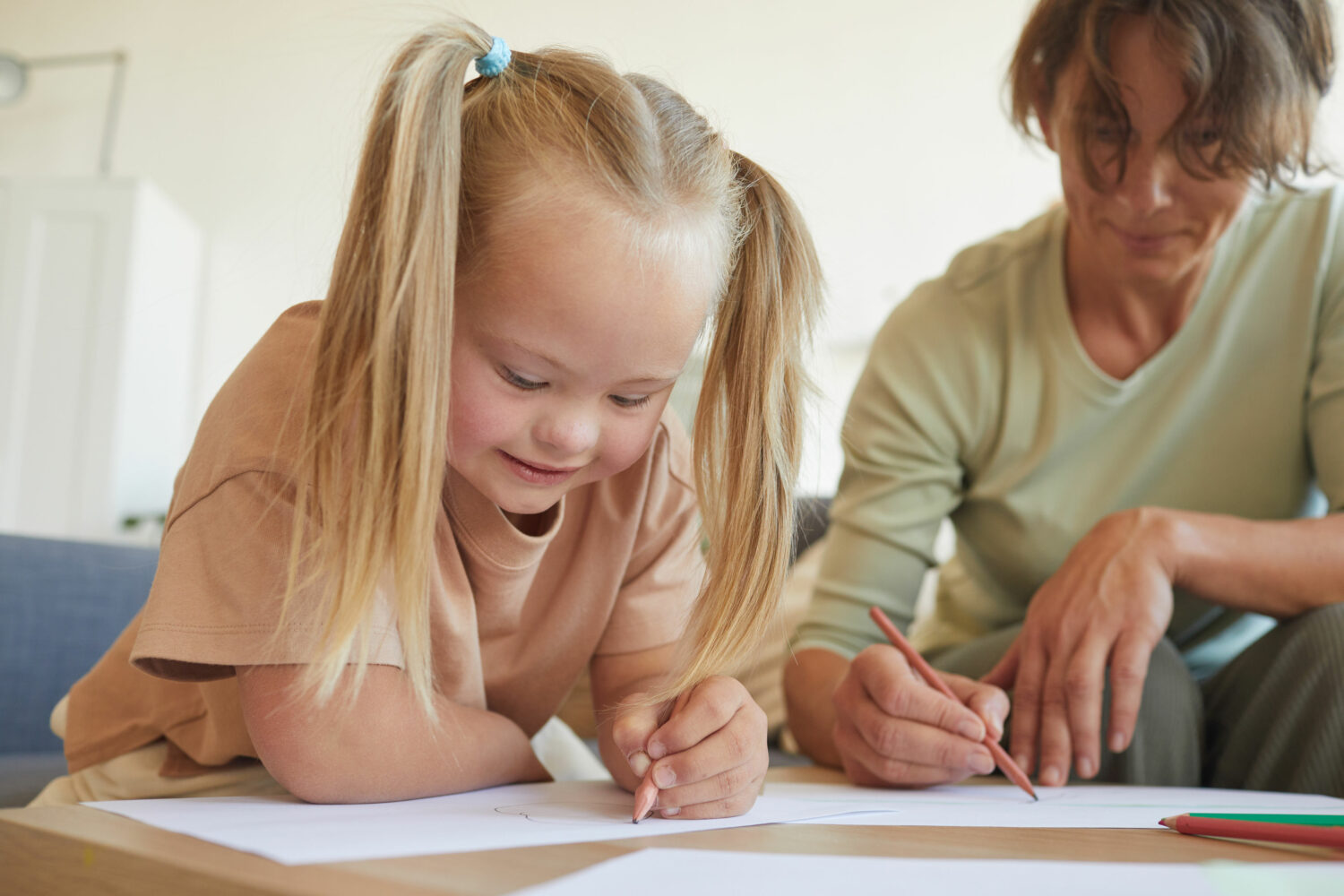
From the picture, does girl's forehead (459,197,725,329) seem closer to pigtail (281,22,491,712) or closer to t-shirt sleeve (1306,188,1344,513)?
pigtail (281,22,491,712)

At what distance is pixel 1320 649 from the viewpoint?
766 mm

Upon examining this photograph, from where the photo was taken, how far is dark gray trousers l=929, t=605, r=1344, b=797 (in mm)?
758

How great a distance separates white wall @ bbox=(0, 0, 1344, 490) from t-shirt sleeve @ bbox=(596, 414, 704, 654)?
192 centimetres

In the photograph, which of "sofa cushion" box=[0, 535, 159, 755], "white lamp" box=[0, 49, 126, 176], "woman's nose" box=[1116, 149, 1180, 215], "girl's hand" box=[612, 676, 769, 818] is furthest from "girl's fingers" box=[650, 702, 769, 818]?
"white lamp" box=[0, 49, 126, 176]

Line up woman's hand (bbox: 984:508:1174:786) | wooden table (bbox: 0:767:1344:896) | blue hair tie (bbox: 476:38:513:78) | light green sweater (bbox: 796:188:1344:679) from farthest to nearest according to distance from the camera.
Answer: light green sweater (bbox: 796:188:1344:679), woman's hand (bbox: 984:508:1174:786), blue hair tie (bbox: 476:38:513:78), wooden table (bbox: 0:767:1344:896)

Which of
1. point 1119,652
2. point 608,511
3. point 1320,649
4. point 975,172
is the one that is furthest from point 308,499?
point 975,172

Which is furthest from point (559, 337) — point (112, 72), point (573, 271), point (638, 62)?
point (112, 72)

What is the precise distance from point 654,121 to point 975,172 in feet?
8.78

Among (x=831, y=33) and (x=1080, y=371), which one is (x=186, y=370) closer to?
(x=831, y=33)

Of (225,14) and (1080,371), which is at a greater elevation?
(225,14)

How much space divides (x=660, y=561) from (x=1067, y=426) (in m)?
0.44

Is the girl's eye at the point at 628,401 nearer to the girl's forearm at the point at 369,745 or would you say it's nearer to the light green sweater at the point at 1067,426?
the girl's forearm at the point at 369,745

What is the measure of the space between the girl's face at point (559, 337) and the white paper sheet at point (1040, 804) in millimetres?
241

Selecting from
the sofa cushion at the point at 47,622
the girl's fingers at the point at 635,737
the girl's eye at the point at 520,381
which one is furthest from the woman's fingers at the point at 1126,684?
the sofa cushion at the point at 47,622
